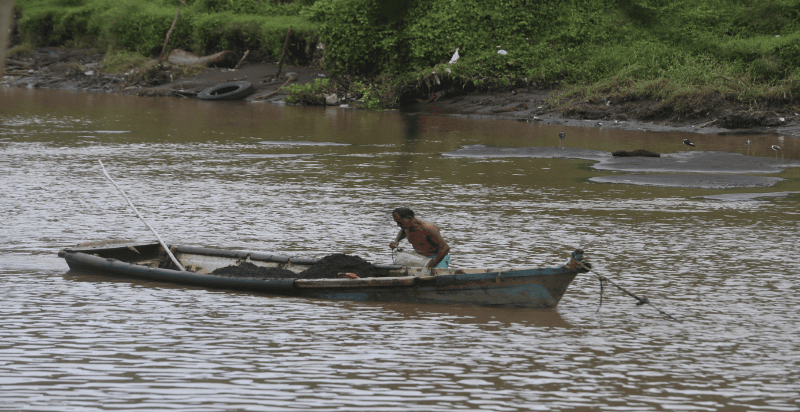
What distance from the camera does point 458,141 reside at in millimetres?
23625

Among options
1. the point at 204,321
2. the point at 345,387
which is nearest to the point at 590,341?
the point at 345,387

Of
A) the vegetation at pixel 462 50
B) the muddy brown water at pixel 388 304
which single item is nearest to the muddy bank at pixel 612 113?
the vegetation at pixel 462 50

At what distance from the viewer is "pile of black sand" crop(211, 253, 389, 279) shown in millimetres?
8984

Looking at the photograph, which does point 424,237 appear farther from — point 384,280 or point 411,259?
point 384,280

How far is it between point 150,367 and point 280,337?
3.95 ft

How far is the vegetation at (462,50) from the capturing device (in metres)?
26.6

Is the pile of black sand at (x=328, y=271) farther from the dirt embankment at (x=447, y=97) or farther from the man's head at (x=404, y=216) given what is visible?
the dirt embankment at (x=447, y=97)

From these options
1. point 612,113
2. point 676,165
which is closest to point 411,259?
point 676,165

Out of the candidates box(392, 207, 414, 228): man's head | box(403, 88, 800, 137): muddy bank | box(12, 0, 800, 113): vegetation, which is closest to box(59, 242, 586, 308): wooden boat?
box(392, 207, 414, 228): man's head

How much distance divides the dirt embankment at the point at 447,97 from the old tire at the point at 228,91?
438mm

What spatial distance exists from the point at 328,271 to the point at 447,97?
25.2 metres

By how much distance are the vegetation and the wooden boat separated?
9.19m

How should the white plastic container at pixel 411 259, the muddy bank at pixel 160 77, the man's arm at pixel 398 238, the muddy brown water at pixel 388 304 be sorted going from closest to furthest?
the muddy brown water at pixel 388 304 → the white plastic container at pixel 411 259 → the man's arm at pixel 398 238 → the muddy bank at pixel 160 77

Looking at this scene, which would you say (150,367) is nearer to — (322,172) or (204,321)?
(204,321)
